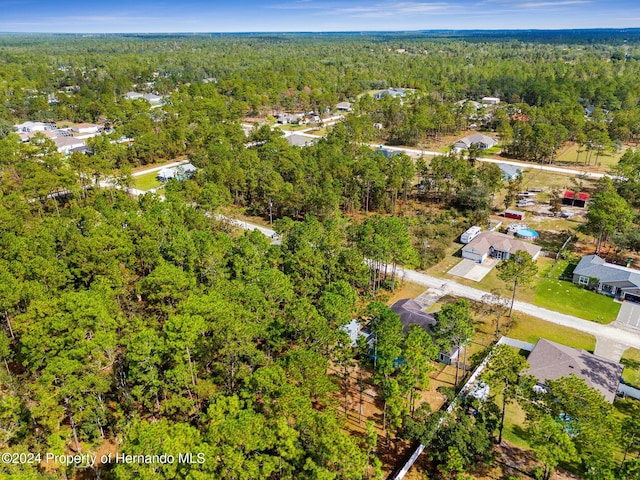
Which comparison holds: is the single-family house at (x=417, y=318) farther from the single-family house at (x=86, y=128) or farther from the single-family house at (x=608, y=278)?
the single-family house at (x=86, y=128)

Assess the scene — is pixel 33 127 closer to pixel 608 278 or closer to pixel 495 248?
pixel 495 248

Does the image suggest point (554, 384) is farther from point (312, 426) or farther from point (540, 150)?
point (540, 150)

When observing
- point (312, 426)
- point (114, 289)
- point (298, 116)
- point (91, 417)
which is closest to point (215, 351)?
point (91, 417)

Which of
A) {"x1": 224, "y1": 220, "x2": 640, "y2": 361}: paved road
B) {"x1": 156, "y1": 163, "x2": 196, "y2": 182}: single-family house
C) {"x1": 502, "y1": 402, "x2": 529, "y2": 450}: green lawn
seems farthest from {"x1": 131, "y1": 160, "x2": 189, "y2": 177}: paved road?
{"x1": 502, "y1": 402, "x2": 529, "y2": 450}: green lawn

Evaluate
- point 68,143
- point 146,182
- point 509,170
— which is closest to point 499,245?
point 509,170

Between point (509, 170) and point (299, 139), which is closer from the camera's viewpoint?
point (509, 170)
